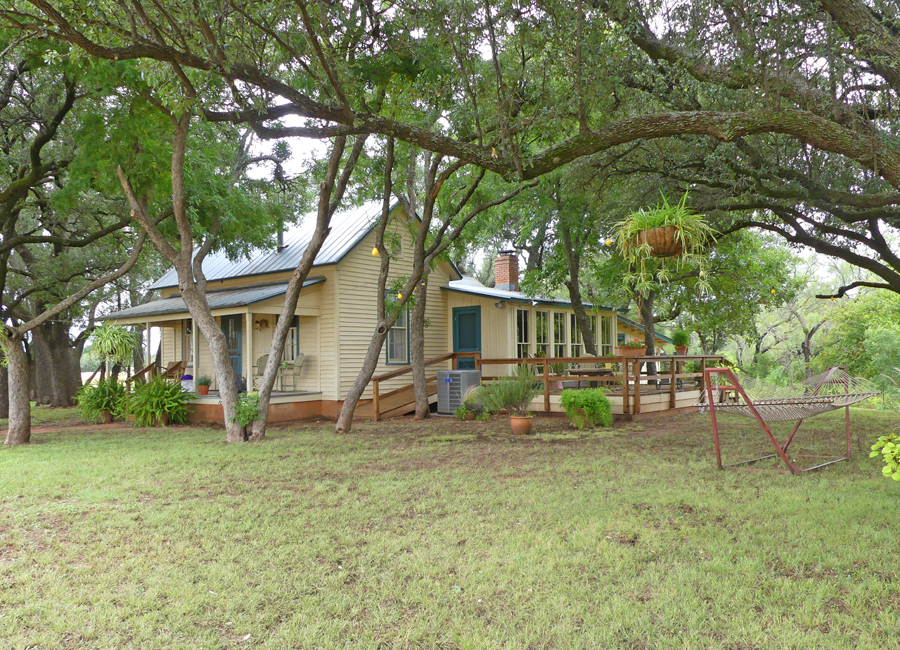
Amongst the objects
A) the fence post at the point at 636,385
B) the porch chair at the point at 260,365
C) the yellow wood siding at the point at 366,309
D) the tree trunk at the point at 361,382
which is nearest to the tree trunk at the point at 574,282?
the yellow wood siding at the point at 366,309

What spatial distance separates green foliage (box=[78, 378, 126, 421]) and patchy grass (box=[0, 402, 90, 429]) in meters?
0.30

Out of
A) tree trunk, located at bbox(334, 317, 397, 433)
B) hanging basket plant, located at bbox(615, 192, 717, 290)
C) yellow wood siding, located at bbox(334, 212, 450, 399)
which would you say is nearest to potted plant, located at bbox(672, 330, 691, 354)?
yellow wood siding, located at bbox(334, 212, 450, 399)

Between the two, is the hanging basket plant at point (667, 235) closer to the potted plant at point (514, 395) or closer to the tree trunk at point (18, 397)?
the potted plant at point (514, 395)

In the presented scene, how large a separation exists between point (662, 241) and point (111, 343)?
13.2 meters

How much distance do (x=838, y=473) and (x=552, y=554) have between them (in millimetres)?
4144

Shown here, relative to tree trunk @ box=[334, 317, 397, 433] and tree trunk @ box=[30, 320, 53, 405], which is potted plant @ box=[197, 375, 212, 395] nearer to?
tree trunk @ box=[334, 317, 397, 433]

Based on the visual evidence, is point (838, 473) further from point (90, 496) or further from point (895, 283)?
point (90, 496)

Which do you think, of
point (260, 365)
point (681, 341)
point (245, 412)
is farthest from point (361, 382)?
point (681, 341)

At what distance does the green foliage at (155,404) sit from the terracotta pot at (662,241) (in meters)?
11.3

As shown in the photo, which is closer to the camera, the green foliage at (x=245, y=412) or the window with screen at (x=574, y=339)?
the green foliage at (x=245, y=412)

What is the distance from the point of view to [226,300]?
13297 mm

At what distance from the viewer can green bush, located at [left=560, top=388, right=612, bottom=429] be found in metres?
10.6

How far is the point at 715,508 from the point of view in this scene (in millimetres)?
4914

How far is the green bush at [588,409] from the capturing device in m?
10.6
